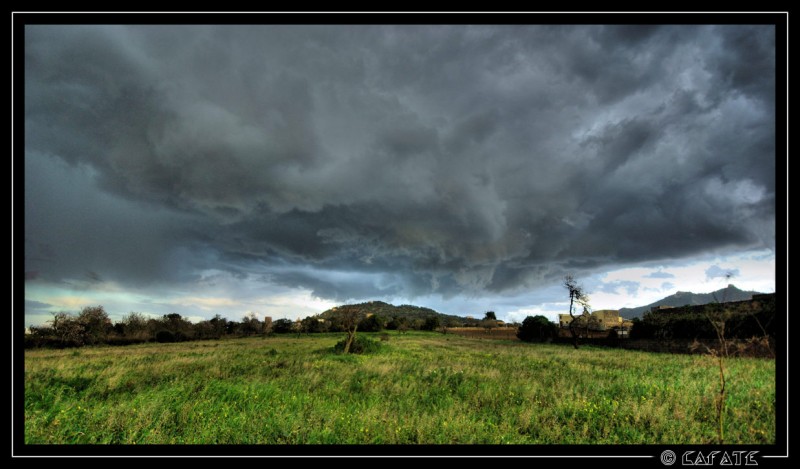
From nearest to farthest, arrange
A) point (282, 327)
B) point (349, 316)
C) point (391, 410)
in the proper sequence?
point (391, 410)
point (349, 316)
point (282, 327)

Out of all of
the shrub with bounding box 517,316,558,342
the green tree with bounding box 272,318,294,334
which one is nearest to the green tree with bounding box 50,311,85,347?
the green tree with bounding box 272,318,294,334

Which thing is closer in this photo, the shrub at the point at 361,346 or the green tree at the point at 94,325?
the shrub at the point at 361,346

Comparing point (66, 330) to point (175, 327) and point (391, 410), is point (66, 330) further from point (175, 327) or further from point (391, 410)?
point (391, 410)

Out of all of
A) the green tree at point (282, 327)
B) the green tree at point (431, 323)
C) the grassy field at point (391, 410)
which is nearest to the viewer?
the grassy field at point (391, 410)

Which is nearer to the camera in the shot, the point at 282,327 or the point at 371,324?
the point at 371,324

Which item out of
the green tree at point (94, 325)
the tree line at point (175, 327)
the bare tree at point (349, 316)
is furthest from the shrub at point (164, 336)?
the bare tree at point (349, 316)

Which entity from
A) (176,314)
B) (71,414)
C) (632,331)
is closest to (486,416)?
(71,414)

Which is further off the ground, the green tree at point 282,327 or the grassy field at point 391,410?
the grassy field at point 391,410

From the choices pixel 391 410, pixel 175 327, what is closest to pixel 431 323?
pixel 175 327

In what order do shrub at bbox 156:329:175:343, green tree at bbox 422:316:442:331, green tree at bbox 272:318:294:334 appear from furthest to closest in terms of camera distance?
green tree at bbox 422:316:442:331
green tree at bbox 272:318:294:334
shrub at bbox 156:329:175:343

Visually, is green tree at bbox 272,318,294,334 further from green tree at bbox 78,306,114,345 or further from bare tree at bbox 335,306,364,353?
bare tree at bbox 335,306,364,353

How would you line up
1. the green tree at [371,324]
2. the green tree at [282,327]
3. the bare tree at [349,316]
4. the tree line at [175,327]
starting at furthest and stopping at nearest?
1. the green tree at [282,327]
2. the green tree at [371,324]
3. the tree line at [175,327]
4. the bare tree at [349,316]

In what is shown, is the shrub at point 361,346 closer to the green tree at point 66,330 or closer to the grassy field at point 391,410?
the grassy field at point 391,410
